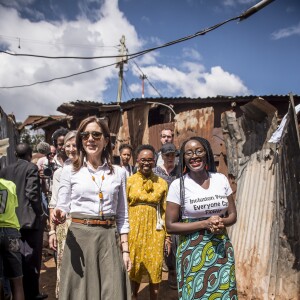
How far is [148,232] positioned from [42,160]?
3.06m

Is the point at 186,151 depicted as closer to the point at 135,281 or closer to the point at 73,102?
the point at 135,281

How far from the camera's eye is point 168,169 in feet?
15.3

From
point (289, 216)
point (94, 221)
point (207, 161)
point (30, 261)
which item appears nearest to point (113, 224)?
point (94, 221)

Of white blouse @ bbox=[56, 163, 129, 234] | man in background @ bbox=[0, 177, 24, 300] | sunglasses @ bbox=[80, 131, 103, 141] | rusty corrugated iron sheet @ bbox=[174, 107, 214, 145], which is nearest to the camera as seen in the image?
white blouse @ bbox=[56, 163, 129, 234]

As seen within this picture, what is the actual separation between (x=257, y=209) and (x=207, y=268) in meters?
1.98

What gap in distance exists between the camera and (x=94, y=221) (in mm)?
2400

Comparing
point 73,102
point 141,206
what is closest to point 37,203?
point 141,206

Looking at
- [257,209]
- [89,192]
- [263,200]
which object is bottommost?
[257,209]

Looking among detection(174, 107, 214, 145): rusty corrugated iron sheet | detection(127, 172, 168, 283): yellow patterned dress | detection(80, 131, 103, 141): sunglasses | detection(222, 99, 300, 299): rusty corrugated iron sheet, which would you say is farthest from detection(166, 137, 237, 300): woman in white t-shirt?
detection(174, 107, 214, 145): rusty corrugated iron sheet

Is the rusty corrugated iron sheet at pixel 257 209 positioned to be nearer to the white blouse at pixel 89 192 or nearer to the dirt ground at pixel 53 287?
the dirt ground at pixel 53 287

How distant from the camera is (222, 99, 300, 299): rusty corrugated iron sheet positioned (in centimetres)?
383

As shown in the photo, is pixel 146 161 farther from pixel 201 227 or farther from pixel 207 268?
pixel 207 268

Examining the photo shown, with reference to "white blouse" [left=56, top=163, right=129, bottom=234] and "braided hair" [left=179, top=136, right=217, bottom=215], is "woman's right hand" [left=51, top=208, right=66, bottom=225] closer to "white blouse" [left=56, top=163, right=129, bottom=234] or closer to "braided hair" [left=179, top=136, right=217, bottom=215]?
"white blouse" [left=56, top=163, right=129, bottom=234]

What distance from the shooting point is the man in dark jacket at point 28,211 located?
3.99 m
